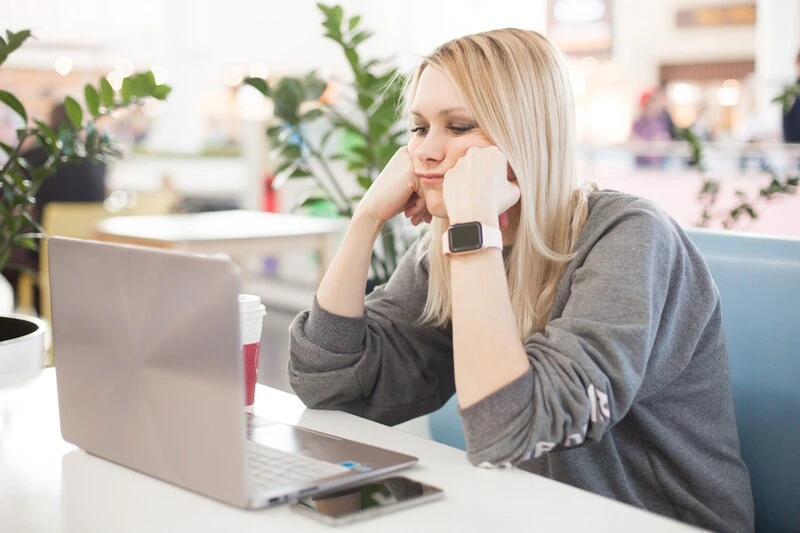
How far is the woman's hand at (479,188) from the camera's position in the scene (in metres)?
1.17

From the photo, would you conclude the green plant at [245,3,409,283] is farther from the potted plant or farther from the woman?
the woman

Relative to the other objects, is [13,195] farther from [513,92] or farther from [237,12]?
[237,12]

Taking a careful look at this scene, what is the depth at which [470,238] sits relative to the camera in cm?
113

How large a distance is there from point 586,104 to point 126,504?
1307cm

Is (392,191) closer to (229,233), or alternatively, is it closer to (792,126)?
(229,233)

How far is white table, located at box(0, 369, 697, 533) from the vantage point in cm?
83

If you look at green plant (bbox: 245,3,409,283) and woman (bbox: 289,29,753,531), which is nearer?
woman (bbox: 289,29,753,531)

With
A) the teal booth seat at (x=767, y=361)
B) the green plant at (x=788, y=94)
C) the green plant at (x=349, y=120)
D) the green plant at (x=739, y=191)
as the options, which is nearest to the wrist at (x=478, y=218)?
the teal booth seat at (x=767, y=361)

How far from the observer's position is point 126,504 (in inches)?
35.3

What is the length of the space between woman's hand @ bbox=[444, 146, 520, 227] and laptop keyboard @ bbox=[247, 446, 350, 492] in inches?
14.2

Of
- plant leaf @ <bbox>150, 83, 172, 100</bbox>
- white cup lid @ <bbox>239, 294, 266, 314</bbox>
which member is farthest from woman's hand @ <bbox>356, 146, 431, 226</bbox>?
plant leaf @ <bbox>150, 83, 172, 100</bbox>

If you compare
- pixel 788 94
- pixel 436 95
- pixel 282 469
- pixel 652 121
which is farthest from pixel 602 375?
pixel 652 121

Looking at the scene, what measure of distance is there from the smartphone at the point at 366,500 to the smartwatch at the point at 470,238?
0.31 m

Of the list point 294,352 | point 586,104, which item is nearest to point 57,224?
point 294,352
